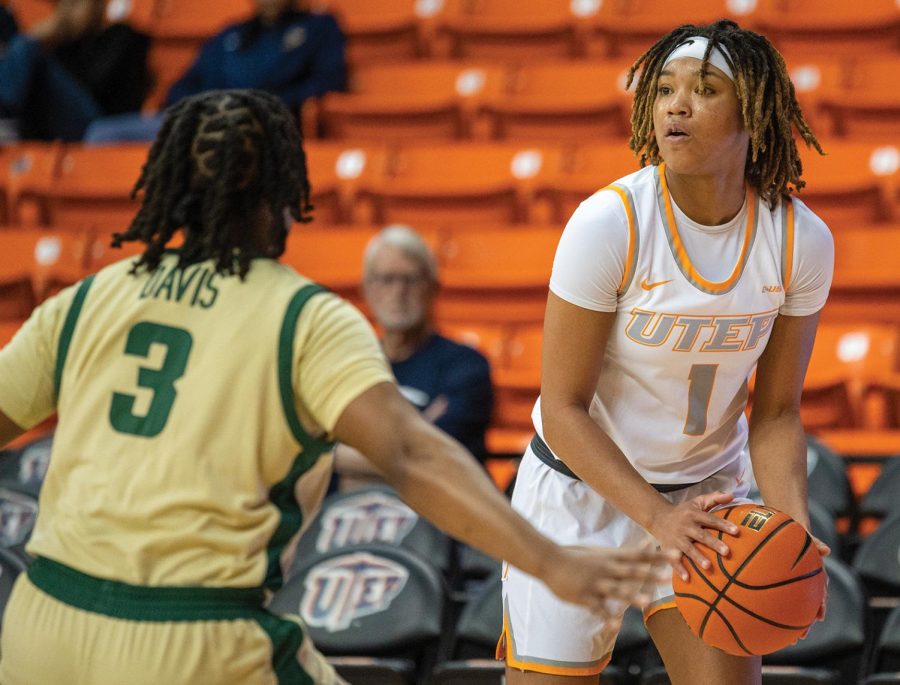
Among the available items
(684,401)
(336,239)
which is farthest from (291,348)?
(336,239)

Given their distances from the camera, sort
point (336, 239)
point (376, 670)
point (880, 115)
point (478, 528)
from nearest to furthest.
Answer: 1. point (478, 528)
2. point (376, 670)
3. point (336, 239)
4. point (880, 115)

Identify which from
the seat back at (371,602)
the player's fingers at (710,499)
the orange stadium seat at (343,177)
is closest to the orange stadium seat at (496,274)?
the orange stadium seat at (343,177)

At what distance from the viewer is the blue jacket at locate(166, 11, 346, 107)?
22.6ft

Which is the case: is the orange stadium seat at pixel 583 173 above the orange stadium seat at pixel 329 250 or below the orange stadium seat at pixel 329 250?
above

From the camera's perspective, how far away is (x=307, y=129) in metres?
7.16

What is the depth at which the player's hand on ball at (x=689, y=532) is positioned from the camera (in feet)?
7.70

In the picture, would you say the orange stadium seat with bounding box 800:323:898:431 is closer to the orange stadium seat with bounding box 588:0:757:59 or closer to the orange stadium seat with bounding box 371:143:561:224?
the orange stadium seat with bounding box 371:143:561:224

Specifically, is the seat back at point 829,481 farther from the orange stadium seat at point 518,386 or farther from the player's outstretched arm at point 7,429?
the player's outstretched arm at point 7,429

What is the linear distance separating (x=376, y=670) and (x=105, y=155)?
4067 mm

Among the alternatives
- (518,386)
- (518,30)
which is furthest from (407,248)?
(518,30)

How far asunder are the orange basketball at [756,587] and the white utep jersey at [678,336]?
0.74ft

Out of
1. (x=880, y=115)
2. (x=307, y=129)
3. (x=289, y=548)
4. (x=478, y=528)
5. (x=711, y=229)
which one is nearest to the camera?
(x=478, y=528)

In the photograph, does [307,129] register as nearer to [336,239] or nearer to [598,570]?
[336,239]

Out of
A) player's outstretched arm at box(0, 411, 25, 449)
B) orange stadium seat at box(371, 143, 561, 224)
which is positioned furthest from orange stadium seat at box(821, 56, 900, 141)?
player's outstretched arm at box(0, 411, 25, 449)
